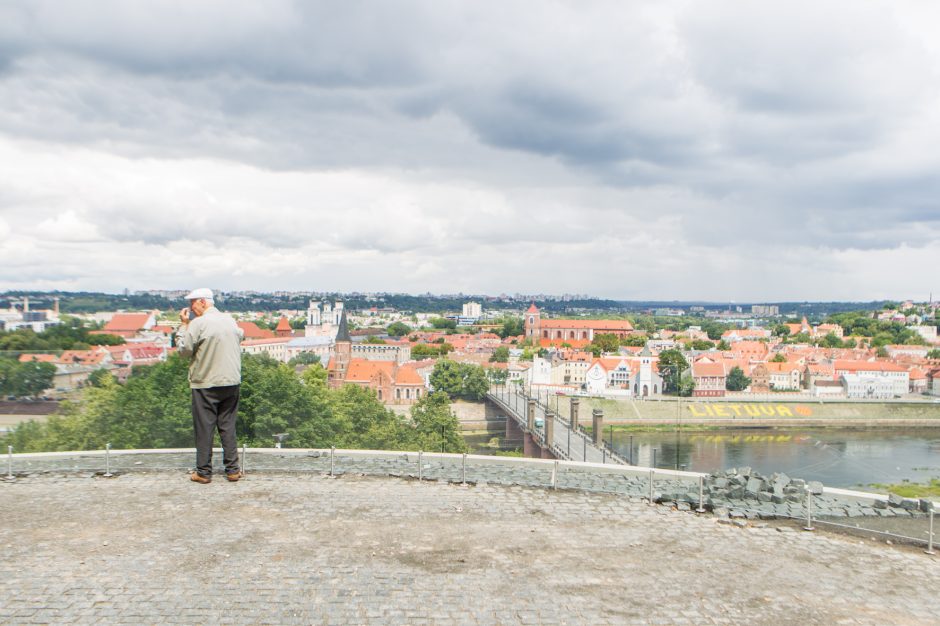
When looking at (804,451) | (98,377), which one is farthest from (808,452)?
(98,377)

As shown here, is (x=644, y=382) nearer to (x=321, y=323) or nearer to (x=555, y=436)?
(x=555, y=436)

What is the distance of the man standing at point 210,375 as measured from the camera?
232 inches

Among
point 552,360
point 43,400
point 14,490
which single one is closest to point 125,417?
point 43,400

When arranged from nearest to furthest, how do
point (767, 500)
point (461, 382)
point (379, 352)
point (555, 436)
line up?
point (767, 500)
point (555, 436)
point (461, 382)
point (379, 352)

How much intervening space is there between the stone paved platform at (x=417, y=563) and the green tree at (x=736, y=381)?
78.0 metres

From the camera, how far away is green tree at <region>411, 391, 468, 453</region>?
27.8m

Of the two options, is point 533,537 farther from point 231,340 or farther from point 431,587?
point 231,340

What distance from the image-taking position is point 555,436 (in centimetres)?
4106

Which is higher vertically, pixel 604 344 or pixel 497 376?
pixel 604 344

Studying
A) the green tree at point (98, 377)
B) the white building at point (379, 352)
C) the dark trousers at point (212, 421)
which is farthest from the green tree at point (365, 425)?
the white building at point (379, 352)

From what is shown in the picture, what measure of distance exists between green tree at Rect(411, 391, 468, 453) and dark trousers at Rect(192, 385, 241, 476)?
62.0 feet

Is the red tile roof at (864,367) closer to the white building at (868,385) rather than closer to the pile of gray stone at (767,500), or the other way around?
the white building at (868,385)

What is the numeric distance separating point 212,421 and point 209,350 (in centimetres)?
61

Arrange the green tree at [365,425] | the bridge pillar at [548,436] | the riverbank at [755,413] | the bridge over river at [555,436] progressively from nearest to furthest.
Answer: the green tree at [365,425]
the bridge over river at [555,436]
the bridge pillar at [548,436]
the riverbank at [755,413]
